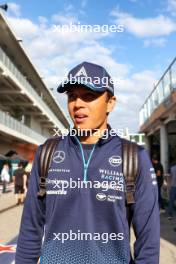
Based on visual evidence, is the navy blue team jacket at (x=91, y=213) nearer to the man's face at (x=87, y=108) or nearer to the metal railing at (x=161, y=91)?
the man's face at (x=87, y=108)

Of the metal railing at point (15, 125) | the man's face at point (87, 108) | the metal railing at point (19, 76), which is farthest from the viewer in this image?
the metal railing at point (15, 125)

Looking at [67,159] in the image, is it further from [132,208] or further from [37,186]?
[132,208]

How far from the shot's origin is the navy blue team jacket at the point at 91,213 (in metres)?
1.71

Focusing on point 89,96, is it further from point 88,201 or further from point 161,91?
point 161,91

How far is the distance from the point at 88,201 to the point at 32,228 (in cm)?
31

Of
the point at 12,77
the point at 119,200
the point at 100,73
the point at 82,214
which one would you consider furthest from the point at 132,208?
the point at 12,77

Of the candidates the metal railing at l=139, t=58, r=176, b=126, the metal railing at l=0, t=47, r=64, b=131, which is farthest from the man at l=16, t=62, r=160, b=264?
the metal railing at l=0, t=47, r=64, b=131

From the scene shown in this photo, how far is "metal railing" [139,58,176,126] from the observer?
14883 millimetres

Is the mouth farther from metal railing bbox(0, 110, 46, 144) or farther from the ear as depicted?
metal railing bbox(0, 110, 46, 144)

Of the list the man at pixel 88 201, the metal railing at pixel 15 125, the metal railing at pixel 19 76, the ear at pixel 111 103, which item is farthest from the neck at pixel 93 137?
the metal railing at pixel 15 125

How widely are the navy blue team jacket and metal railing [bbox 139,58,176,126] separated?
13.2m

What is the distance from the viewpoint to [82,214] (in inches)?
67.3

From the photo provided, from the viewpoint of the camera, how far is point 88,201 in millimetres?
1719

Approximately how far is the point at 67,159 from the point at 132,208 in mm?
367
